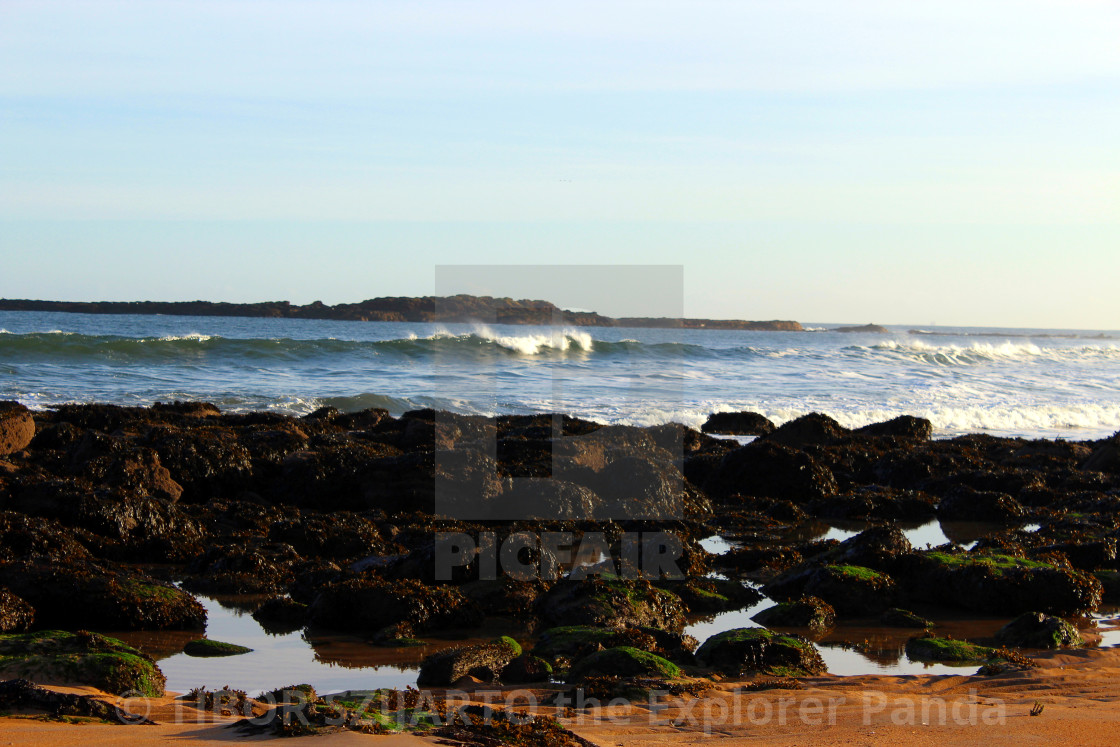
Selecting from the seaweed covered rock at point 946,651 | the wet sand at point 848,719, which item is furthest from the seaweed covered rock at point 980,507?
the wet sand at point 848,719

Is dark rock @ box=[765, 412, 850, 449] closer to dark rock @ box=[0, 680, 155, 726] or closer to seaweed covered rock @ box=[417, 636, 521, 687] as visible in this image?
seaweed covered rock @ box=[417, 636, 521, 687]

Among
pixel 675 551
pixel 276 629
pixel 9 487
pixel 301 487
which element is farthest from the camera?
pixel 301 487

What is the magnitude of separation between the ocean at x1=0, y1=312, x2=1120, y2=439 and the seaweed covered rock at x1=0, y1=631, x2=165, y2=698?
7.19m

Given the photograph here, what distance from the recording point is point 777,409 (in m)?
22.7

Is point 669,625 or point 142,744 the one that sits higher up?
point 142,744

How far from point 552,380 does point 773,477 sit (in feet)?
45.5

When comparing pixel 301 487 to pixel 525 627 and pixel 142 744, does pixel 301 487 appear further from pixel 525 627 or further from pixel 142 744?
pixel 142 744

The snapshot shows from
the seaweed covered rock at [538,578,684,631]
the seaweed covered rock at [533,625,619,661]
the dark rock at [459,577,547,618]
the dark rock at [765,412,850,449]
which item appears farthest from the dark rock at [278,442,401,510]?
the dark rock at [765,412,850,449]

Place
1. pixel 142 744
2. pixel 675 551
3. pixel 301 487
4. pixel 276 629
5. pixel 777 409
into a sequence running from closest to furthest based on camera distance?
pixel 142 744 < pixel 276 629 < pixel 675 551 < pixel 301 487 < pixel 777 409

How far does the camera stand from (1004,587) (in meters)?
6.77

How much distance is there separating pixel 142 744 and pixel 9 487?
6300 mm

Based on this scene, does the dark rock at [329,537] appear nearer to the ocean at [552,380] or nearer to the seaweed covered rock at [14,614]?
the seaweed covered rock at [14,614]

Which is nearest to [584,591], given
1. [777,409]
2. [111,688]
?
[111,688]

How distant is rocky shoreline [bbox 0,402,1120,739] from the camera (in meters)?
5.52
